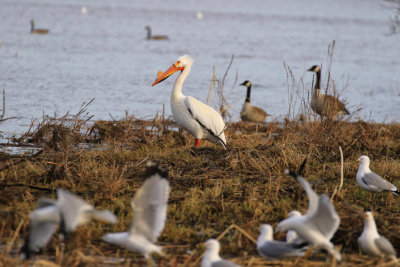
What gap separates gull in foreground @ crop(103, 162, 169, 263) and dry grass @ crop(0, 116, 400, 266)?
5.7 inches

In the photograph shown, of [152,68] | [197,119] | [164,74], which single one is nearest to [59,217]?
[197,119]

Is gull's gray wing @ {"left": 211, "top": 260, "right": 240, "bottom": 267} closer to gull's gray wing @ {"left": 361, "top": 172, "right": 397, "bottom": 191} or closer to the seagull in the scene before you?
the seagull

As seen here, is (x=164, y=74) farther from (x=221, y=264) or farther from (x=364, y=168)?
(x=221, y=264)

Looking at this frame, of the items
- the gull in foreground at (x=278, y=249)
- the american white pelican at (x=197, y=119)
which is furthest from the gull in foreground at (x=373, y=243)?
the american white pelican at (x=197, y=119)

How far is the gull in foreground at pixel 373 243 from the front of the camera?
149 inches

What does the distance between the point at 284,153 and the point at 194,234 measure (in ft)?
6.74

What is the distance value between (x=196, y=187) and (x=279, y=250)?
171cm

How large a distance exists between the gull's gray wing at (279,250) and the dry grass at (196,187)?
0.28ft

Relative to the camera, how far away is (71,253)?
12.5ft

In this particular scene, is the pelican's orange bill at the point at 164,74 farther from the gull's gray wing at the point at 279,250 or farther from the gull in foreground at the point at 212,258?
the gull in foreground at the point at 212,258

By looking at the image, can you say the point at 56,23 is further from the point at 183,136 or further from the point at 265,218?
the point at 265,218

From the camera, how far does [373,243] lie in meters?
3.79

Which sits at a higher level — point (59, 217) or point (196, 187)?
point (59, 217)

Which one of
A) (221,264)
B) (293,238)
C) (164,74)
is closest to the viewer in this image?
(221,264)
